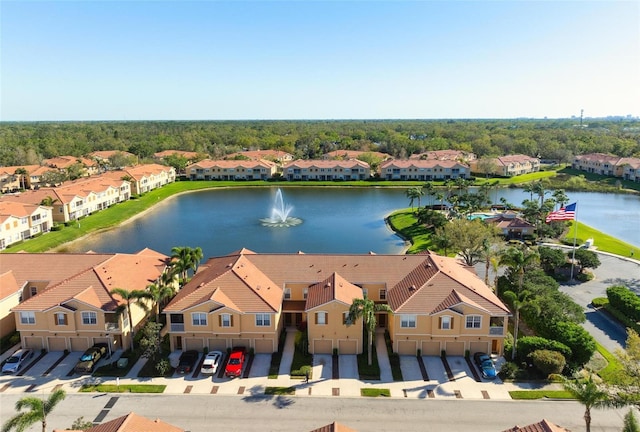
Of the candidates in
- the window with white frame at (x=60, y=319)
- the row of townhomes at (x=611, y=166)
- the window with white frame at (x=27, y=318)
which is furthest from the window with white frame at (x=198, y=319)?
the row of townhomes at (x=611, y=166)

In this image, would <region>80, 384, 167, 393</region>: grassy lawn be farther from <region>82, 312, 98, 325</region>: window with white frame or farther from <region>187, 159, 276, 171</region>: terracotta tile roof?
<region>187, 159, 276, 171</region>: terracotta tile roof

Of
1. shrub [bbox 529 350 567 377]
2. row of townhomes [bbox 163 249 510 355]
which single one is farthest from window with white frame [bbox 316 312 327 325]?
shrub [bbox 529 350 567 377]

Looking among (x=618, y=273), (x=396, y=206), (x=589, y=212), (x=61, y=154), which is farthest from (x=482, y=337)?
(x=61, y=154)

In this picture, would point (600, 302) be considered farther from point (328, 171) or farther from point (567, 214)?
point (328, 171)

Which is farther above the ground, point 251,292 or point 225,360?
point 251,292

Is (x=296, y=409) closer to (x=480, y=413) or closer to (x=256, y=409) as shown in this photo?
(x=256, y=409)

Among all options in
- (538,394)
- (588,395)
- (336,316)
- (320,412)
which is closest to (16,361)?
(320,412)
